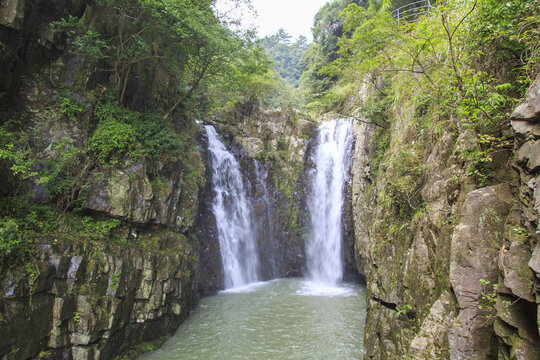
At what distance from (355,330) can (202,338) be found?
464 cm

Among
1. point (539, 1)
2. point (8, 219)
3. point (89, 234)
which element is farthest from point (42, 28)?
point (539, 1)

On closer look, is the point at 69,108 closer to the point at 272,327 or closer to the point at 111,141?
the point at 111,141

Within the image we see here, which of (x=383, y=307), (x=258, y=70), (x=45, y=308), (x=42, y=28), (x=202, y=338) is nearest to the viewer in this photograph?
(x=45, y=308)

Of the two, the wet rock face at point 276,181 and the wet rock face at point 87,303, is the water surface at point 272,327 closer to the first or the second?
the wet rock face at point 87,303

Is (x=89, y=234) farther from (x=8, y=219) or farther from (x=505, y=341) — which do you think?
(x=505, y=341)

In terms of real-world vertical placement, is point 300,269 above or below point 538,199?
below

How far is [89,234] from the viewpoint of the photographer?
6.97m

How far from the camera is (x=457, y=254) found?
3.84 m

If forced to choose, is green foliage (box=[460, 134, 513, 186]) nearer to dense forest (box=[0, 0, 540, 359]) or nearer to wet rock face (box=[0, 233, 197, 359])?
dense forest (box=[0, 0, 540, 359])

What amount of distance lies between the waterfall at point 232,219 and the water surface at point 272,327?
1.33 meters

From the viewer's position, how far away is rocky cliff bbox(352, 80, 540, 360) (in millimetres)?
3023

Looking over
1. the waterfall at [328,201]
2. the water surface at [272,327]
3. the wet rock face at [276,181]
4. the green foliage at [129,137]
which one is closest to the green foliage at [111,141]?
the green foliage at [129,137]

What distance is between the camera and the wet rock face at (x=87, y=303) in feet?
17.7

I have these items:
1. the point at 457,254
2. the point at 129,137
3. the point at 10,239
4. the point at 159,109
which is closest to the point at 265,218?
the point at 159,109
